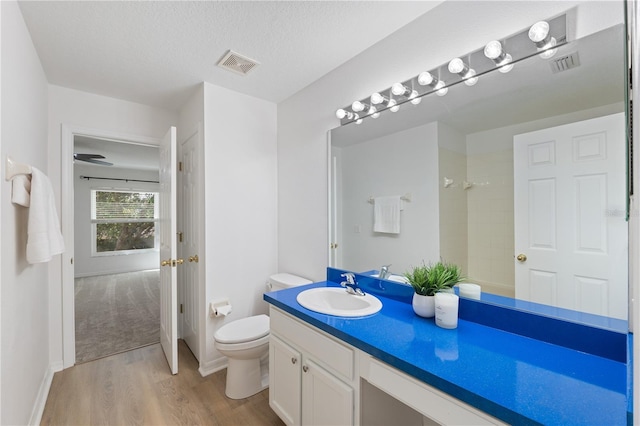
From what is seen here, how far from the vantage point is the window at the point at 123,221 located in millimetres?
5906

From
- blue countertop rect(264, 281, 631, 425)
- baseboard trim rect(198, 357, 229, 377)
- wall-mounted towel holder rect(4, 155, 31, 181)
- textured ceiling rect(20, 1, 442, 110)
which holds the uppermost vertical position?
textured ceiling rect(20, 1, 442, 110)

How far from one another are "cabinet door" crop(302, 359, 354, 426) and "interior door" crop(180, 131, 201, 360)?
1.44 meters

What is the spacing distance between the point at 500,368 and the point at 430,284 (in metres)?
0.46

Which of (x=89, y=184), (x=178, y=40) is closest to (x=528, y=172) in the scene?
(x=178, y=40)

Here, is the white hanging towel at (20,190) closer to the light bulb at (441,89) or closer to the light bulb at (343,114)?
the light bulb at (343,114)

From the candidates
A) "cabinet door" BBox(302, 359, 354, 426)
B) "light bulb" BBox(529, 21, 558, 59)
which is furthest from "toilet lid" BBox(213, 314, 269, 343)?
"light bulb" BBox(529, 21, 558, 59)

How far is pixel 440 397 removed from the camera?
0.85m

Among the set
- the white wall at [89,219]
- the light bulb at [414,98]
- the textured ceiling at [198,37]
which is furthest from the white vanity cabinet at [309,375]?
the white wall at [89,219]

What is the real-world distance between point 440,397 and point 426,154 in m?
1.16

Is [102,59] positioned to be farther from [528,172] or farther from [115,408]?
[528,172]

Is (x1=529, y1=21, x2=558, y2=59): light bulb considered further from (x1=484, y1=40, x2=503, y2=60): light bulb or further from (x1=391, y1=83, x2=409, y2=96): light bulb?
(x1=391, y1=83, x2=409, y2=96): light bulb

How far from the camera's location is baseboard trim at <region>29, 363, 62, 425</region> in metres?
1.68

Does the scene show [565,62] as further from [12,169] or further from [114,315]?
[114,315]

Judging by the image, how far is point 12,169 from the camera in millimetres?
1267
